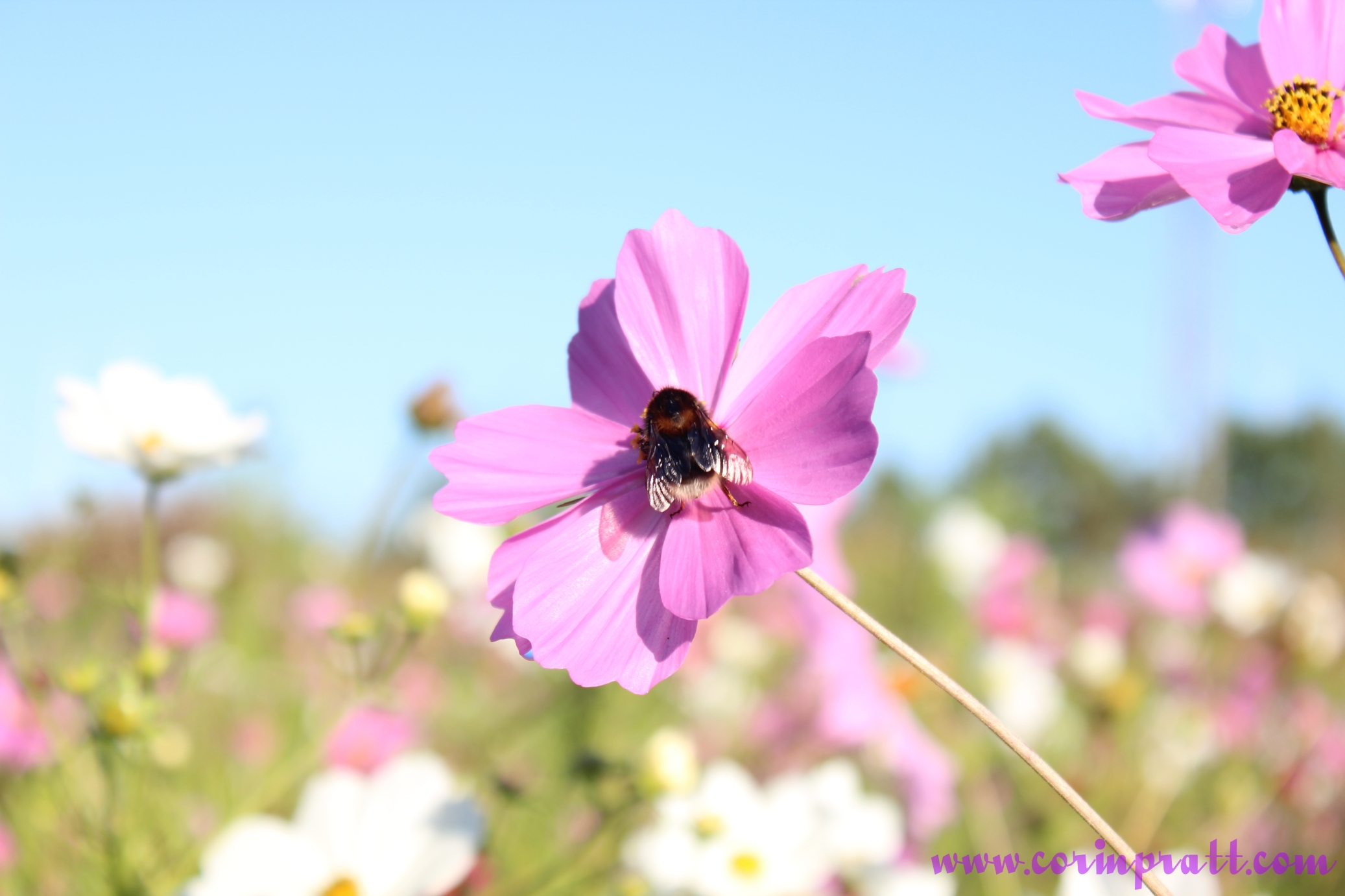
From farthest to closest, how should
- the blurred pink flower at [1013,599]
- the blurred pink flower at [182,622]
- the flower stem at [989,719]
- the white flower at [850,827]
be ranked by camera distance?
the blurred pink flower at [1013,599] < the blurred pink flower at [182,622] < the white flower at [850,827] < the flower stem at [989,719]

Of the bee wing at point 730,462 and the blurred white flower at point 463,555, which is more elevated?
the bee wing at point 730,462

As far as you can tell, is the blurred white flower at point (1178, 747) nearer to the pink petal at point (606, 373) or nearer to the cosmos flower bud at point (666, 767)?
the cosmos flower bud at point (666, 767)

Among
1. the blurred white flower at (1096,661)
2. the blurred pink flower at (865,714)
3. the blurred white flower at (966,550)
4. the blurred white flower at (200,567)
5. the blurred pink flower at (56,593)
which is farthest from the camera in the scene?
the blurred white flower at (200,567)

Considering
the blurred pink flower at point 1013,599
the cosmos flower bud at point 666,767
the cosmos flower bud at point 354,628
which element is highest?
the cosmos flower bud at point 354,628

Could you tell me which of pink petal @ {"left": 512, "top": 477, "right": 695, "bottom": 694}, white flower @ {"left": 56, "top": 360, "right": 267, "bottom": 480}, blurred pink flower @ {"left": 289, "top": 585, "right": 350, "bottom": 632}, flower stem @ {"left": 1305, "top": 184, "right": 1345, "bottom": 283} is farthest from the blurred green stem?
blurred pink flower @ {"left": 289, "top": 585, "right": 350, "bottom": 632}

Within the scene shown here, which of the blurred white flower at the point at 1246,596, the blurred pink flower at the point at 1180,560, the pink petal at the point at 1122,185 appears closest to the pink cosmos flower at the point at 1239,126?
the pink petal at the point at 1122,185

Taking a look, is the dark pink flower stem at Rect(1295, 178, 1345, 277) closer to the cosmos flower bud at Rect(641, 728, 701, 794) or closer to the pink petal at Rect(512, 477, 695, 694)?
the pink petal at Rect(512, 477, 695, 694)
